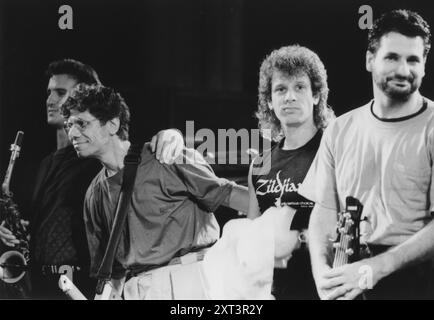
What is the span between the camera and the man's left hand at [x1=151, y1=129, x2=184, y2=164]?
4.64 meters

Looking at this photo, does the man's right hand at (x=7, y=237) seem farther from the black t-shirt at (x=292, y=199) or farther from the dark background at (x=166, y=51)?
the black t-shirt at (x=292, y=199)

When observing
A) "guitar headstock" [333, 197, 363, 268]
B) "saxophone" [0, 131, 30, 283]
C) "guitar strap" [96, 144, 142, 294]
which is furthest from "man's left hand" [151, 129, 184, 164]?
"guitar headstock" [333, 197, 363, 268]

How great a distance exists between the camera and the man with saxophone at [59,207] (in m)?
4.75

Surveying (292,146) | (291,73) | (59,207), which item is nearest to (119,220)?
(59,207)

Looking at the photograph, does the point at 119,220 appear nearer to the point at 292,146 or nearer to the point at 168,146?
the point at 168,146

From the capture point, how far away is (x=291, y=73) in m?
4.49

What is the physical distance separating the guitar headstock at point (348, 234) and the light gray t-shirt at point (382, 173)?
39 millimetres

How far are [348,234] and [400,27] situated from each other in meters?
1.22

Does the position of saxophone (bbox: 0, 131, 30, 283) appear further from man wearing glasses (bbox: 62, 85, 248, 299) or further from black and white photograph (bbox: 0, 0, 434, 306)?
man wearing glasses (bbox: 62, 85, 248, 299)

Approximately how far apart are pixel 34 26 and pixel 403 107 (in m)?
2.33

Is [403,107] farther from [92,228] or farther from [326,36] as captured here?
[92,228]

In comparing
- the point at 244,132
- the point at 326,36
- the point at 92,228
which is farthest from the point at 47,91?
the point at 326,36
